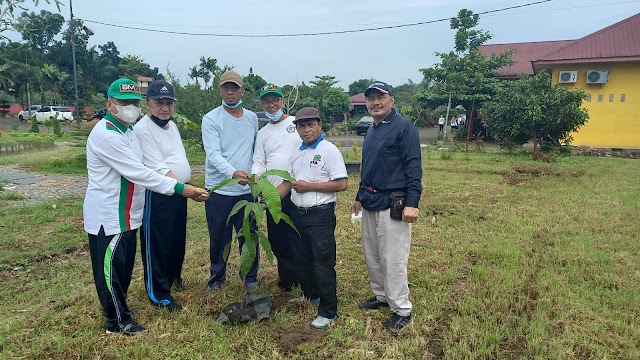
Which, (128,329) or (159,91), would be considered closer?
(128,329)

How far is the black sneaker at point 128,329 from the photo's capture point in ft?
10.1

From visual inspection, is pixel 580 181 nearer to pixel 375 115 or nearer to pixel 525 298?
pixel 525 298

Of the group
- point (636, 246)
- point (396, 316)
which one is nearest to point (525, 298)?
point (396, 316)

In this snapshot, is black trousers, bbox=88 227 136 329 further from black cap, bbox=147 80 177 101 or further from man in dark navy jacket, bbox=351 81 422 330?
man in dark navy jacket, bbox=351 81 422 330

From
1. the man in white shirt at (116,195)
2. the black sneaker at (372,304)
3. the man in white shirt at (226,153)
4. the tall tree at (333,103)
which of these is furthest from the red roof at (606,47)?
the man in white shirt at (116,195)

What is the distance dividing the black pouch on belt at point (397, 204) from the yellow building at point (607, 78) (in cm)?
1763

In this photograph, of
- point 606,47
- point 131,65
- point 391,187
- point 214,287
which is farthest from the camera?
point 131,65

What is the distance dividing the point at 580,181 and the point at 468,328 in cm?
790

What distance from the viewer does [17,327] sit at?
3.16m

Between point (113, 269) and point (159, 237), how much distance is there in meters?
0.52

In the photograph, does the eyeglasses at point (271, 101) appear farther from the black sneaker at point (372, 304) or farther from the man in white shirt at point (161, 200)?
the black sneaker at point (372, 304)

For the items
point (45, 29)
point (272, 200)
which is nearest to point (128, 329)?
point (272, 200)

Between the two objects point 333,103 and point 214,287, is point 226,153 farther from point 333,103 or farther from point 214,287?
Result: point 333,103

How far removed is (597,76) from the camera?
17.5 metres
